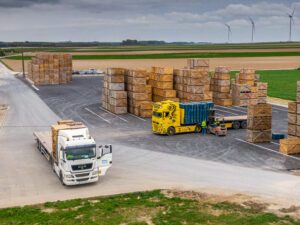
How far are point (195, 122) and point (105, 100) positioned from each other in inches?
614

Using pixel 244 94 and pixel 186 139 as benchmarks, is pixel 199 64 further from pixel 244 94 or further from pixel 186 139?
pixel 186 139

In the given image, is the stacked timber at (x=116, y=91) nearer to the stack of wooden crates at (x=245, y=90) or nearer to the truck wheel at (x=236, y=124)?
the truck wheel at (x=236, y=124)

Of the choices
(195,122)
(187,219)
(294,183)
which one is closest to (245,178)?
(294,183)

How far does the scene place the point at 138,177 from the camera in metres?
24.4

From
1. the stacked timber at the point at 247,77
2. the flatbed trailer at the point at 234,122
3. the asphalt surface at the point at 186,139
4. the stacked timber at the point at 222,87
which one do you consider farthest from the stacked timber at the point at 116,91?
the stacked timber at the point at 247,77

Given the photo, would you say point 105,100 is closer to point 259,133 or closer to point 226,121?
point 226,121

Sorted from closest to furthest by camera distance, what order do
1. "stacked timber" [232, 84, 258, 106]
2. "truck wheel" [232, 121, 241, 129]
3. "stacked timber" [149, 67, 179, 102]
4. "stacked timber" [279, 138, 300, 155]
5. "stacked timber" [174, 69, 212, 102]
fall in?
"stacked timber" [279, 138, 300, 155]
"truck wheel" [232, 121, 241, 129]
"stacked timber" [174, 69, 212, 102]
"stacked timber" [149, 67, 179, 102]
"stacked timber" [232, 84, 258, 106]

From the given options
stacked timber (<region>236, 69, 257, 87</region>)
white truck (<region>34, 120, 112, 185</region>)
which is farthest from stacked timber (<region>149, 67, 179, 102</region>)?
white truck (<region>34, 120, 112, 185</region>)

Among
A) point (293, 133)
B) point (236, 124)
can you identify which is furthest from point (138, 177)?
point (236, 124)

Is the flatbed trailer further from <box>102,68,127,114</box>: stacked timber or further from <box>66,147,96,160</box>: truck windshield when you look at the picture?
<box>66,147,96,160</box>: truck windshield

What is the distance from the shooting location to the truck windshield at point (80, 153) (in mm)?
22234

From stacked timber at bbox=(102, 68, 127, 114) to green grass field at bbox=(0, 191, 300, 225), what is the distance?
84.6 ft

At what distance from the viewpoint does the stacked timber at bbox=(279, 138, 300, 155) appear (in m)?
29.7

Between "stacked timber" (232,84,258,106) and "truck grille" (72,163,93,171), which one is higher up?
"stacked timber" (232,84,258,106)
